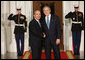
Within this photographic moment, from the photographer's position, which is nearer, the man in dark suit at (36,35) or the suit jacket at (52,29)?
the man in dark suit at (36,35)

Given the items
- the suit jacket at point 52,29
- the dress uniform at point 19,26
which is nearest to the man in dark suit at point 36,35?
the suit jacket at point 52,29

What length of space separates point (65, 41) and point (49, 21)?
3866mm

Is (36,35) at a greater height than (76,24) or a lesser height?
lesser

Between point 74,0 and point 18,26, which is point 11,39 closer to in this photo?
point 18,26

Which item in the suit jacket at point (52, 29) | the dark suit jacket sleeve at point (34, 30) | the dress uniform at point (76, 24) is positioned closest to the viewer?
the dark suit jacket sleeve at point (34, 30)

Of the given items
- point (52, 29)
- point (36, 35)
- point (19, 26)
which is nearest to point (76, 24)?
point (19, 26)

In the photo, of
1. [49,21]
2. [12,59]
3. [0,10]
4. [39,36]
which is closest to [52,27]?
[49,21]

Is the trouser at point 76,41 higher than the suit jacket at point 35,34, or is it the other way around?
the suit jacket at point 35,34

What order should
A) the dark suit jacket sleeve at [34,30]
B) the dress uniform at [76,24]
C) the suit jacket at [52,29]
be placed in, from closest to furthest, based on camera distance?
the dark suit jacket sleeve at [34,30], the suit jacket at [52,29], the dress uniform at [76,24]

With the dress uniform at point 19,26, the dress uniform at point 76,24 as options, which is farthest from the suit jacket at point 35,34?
the dress uniform at point 76,24

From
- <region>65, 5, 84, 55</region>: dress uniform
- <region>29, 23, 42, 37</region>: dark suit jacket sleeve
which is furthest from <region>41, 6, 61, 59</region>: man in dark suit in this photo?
<region>65, 5, 84, 55</region>: dress uniform

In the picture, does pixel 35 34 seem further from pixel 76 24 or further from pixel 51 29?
pixel 76 24

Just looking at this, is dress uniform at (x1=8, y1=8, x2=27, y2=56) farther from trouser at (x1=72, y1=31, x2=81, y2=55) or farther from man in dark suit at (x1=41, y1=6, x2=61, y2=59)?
man in dark suit at (x1=41, y1=6, x2=61, y2=59)

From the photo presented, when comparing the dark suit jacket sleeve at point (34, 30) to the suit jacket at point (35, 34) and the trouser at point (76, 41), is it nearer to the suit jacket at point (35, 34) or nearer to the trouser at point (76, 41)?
the suit jacket at point (35, 34)
